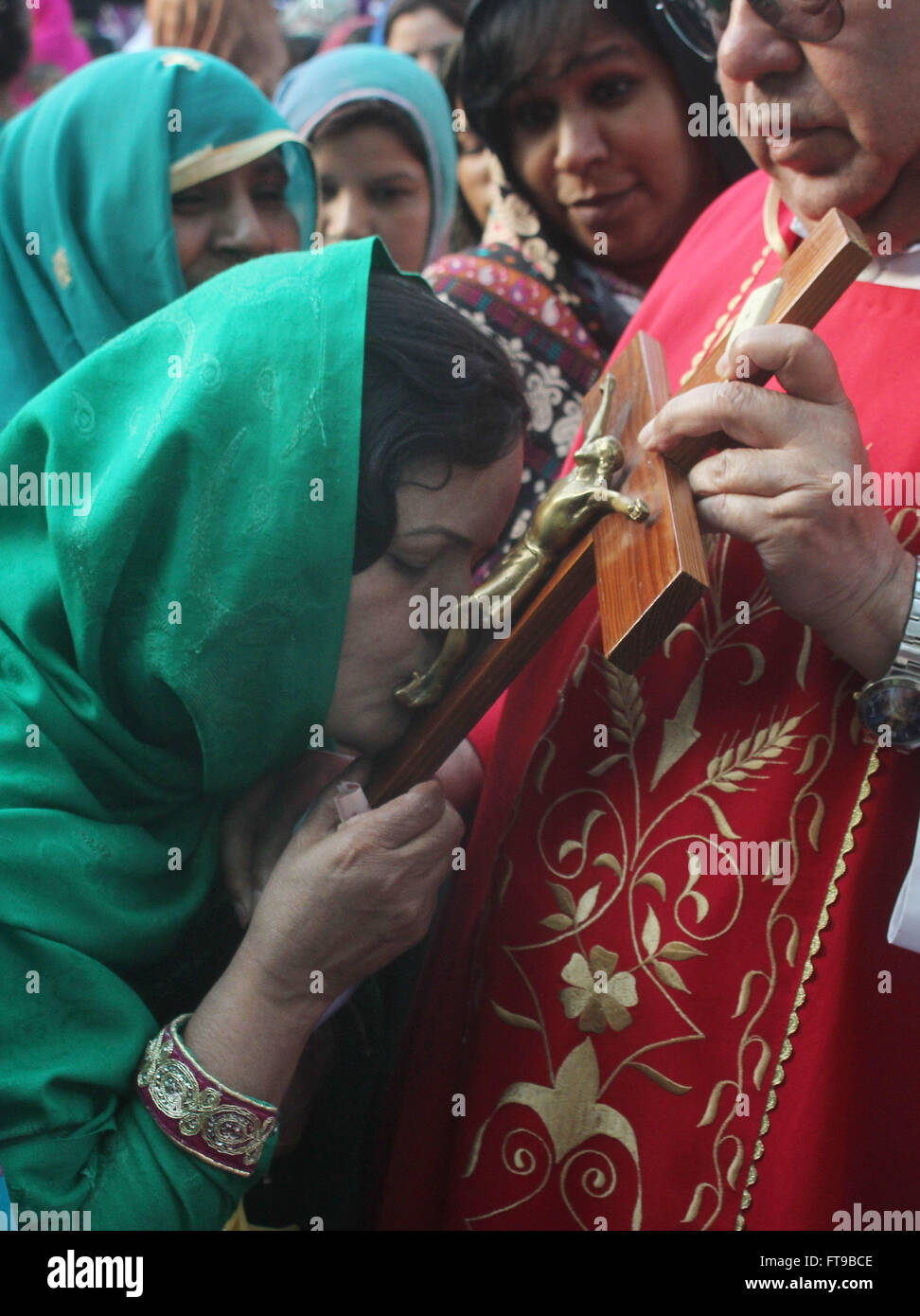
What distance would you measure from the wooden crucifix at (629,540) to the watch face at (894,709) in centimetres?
20

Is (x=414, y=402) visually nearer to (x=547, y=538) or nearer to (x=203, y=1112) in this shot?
(x=547, y=538)

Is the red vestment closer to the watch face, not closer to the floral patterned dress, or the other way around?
the watch face

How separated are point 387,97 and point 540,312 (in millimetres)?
1144

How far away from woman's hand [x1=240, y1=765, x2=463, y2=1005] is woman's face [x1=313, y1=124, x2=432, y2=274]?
2.32 metres

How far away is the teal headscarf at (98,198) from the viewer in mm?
2445

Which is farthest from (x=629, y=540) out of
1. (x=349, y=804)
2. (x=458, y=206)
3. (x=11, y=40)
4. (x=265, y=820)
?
(x=11, y=40)

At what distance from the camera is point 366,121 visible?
3346mm

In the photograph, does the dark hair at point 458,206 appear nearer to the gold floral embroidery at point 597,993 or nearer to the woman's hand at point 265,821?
the woman's hand at point 265,821

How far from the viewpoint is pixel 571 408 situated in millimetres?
2559

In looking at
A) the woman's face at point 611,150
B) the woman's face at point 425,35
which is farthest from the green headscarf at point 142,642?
the woman's face at point 425,35

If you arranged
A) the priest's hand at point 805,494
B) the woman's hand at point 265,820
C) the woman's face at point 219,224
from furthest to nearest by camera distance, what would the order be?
1. the woman's face at point 219,224
2. the woman's hand at point 265,820
3. the priest's hand at point 805,494

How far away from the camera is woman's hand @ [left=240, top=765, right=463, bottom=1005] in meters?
1.27
